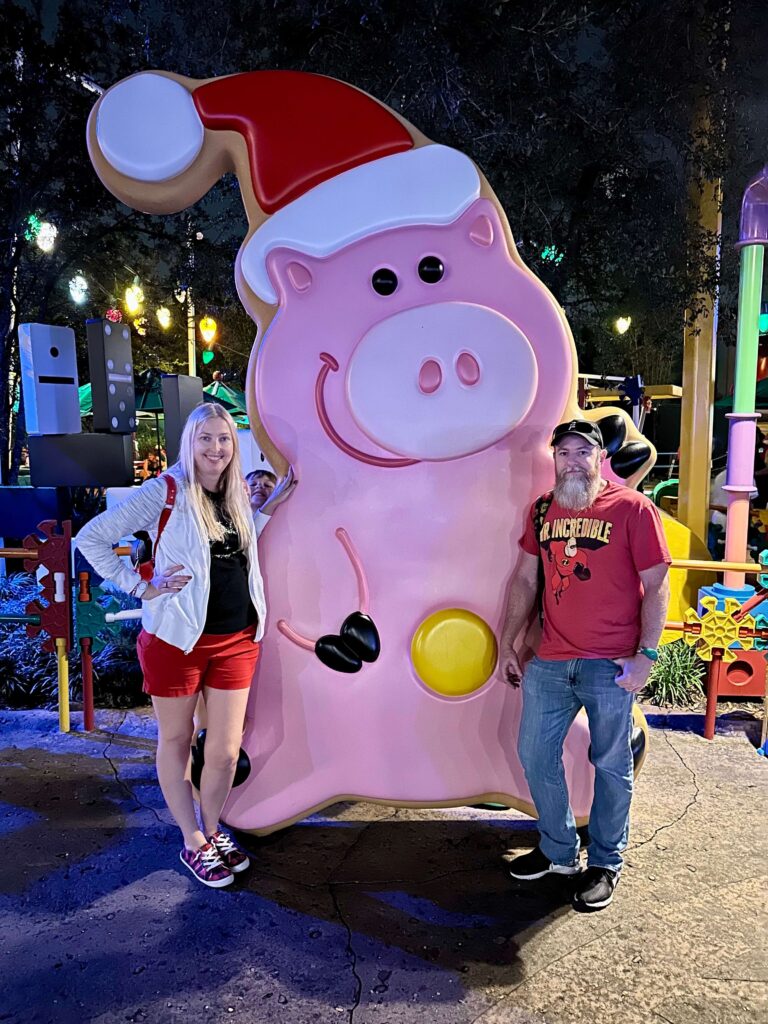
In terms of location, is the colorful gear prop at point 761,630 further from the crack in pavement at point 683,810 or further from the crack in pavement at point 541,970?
the crack in pavement at point 541,970

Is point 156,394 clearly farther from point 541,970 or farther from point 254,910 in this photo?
point 541,970

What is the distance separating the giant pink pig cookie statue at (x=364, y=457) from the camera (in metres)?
3.01

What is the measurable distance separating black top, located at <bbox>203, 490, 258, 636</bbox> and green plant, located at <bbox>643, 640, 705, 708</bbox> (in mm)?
3138

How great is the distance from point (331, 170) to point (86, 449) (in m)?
4.01

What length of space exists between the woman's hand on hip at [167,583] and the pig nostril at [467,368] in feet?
4.21

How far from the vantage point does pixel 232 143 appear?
309 cm

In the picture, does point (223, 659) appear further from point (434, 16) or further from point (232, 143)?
point (434, 16)

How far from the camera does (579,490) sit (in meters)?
2.59

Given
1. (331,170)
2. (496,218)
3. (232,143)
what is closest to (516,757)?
(496,218)

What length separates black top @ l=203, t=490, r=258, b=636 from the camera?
8.84 ft

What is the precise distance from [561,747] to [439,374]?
147 cm

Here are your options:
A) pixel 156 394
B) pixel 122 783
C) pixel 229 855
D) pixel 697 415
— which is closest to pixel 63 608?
pixel 122 783

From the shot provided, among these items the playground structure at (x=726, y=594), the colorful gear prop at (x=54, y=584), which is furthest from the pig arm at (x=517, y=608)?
the colorful gear prop at (x=54, y=584)

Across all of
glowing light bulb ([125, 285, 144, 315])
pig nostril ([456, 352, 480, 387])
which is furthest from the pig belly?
→ glowing light bulb ([125, 285, 144, 315])
